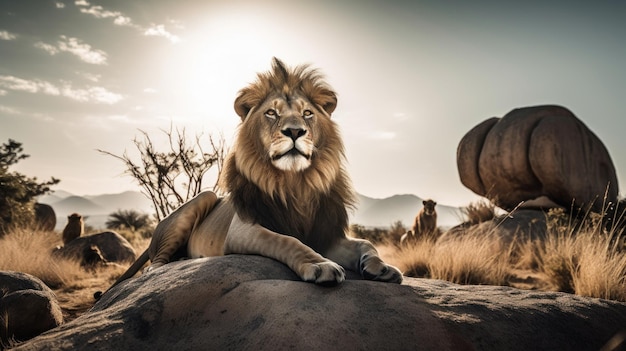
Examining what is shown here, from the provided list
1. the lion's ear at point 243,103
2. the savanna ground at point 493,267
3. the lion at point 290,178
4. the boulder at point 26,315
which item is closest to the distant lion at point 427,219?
the savanna ground at point 493,267

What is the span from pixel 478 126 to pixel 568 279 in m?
8.86

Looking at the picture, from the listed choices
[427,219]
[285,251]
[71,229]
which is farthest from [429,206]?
[285,251]

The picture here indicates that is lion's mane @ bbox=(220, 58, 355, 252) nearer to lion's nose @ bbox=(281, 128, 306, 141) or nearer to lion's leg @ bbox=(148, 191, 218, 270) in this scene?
lion's nose @ bbox=(281, 128, 306, 141)

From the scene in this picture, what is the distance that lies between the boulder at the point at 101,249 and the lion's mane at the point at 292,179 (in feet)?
25.2

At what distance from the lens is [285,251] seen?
3234mm

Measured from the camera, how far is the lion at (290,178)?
3551 mm

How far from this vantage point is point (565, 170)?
12609 millimetres

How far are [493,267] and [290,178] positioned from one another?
5753mm

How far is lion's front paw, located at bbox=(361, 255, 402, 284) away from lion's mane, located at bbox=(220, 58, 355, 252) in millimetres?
513

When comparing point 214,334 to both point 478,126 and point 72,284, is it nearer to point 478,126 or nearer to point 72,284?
point 72,284

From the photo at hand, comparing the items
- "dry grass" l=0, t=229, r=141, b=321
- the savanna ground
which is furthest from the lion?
"dry grass" l=0, t=229, r=141, b=321

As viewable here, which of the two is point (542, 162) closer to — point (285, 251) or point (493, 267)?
point (493, 267)

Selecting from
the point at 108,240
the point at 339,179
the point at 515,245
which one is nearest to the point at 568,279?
the point at 515,245

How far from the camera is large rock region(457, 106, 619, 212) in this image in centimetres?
1261
